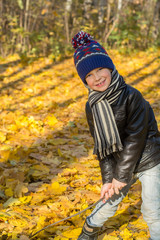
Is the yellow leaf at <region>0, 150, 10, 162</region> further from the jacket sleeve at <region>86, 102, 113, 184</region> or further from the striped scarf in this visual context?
the striped scarf

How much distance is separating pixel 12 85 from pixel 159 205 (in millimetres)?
4829

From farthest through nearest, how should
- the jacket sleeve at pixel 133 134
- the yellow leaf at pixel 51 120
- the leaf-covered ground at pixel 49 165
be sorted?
1. the yellow leaf at pixel 51 120
2. the leaf-covered ground at pixel 49 165
3. the jacket sleeve at pixel 133 134

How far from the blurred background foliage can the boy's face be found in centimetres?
615

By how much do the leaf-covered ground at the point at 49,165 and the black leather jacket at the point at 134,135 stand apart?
2.23 ft

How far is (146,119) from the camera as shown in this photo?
1803 millimetres

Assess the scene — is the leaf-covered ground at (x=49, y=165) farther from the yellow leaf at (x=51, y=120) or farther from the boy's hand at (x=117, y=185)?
the boy's hand at (x=117, y=185)

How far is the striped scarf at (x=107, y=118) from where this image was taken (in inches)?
71.1

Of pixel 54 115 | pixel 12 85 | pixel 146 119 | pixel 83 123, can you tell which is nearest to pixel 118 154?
pixel 146 119

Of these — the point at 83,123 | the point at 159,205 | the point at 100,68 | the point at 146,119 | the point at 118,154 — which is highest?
the point at 100,68

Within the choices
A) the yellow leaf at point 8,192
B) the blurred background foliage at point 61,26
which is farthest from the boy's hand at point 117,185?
the blurred background foliage at point 61,26

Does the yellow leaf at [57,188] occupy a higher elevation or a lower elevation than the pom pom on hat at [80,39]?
lower

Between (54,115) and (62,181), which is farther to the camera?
(54,115)

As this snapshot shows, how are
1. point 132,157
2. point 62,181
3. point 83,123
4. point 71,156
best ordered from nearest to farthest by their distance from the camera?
point 132,157
point 62,181
point 71,156
point 83,123

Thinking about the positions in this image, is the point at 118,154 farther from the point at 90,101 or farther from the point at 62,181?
A: the point at 62,181
